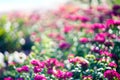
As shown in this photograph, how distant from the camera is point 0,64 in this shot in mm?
4965

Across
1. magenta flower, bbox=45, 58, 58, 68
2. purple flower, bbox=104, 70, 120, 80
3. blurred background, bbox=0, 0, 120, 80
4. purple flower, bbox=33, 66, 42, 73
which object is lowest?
purple flower, bbox=104, 70, 120, 80

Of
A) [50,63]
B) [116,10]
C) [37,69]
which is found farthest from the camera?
[116,10]

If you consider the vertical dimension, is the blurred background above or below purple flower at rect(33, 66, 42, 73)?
above

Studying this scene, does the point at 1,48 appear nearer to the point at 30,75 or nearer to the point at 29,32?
the point at 29,32

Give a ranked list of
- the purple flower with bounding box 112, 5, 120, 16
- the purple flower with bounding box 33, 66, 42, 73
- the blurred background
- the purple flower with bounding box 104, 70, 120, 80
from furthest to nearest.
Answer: the purple flower with bounding box 112, 5, 120, 16 → the blurred background → the purple flower with bounding box 33, 66, 42, 73 → the purple flower with bounding box 104, 70, 120, 80

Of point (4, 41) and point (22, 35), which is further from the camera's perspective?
point (22, 35)

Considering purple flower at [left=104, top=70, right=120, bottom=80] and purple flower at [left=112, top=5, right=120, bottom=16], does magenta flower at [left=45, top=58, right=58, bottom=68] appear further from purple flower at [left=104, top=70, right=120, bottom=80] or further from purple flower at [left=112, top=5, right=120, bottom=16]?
purple flower at [left=112, top=5, right=120, bottom=16]

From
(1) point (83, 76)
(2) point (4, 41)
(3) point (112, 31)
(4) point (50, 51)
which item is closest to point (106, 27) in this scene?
(3) point (112, 31)

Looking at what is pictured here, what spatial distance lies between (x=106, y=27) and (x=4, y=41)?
6.45ft

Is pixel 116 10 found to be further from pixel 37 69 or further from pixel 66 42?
pixel 37 69

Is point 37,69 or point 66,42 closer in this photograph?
point 37,69

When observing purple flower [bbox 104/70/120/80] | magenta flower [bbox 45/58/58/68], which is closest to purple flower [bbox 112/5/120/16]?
magenta flower [bbox 45/58/58/68]

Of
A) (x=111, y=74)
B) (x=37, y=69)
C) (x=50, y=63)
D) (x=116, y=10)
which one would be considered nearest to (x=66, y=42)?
(x=116, y=10)

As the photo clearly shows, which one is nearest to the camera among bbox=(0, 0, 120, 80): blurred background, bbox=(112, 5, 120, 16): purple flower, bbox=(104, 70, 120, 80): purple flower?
bbox=(104, 70, 120, 80): purple flower
